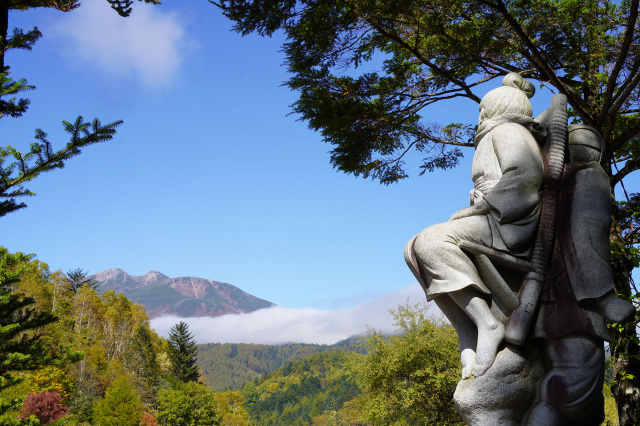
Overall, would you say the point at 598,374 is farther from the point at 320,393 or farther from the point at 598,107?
the point at 320,393

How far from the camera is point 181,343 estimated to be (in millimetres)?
53219

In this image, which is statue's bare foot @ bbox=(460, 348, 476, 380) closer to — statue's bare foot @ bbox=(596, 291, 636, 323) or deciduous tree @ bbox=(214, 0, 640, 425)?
statue's bare foot @ bbox=(596, 291, 636, 323)

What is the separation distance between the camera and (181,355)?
52.4 meters

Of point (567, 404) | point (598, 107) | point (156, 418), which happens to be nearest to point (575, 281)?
point (567, 404)

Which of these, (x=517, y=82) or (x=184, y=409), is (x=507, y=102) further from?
(x=184, y=409)

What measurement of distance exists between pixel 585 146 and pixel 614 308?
133 cm

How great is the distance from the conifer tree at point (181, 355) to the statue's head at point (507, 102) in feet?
168

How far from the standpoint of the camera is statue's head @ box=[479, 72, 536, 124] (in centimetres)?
451

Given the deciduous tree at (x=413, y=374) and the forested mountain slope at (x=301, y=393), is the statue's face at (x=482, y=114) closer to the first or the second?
the deciduous tree at (x=413, y=374)

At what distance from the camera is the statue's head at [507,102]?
14.8 feet

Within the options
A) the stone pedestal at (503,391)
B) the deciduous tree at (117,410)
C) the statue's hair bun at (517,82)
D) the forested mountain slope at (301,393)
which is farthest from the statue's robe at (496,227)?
the forested mountain slope at (301,393)

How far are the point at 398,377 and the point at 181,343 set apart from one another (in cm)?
3833

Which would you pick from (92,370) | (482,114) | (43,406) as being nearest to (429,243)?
(482,114)

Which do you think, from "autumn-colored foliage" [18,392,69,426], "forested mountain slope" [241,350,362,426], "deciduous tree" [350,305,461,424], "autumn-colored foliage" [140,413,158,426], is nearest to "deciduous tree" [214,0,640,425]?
"deciduous tree" [350,305,461,424]
